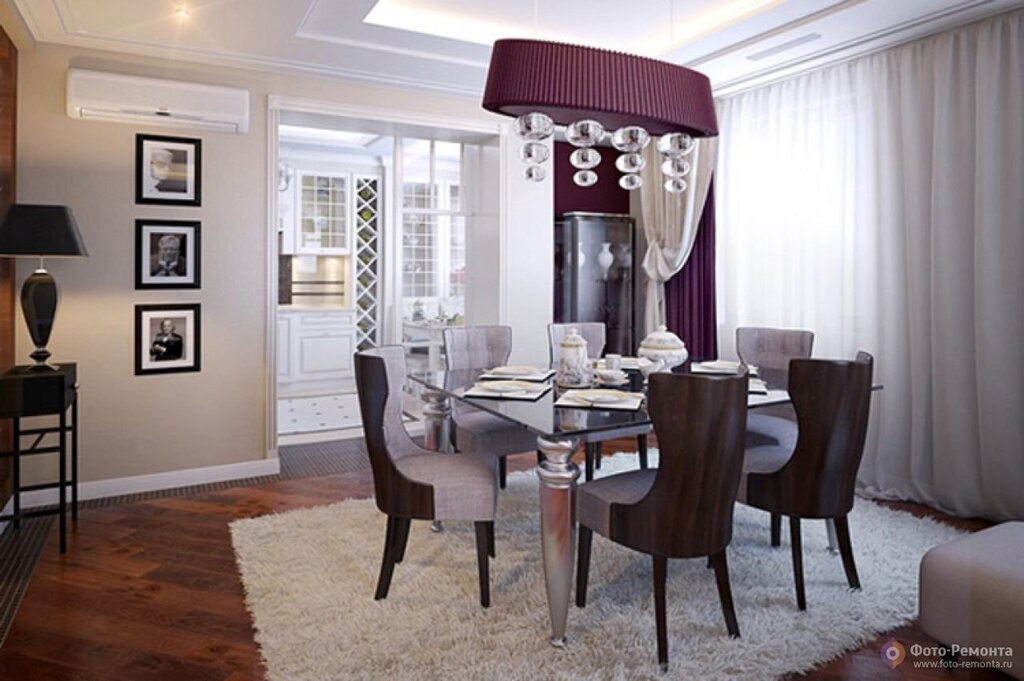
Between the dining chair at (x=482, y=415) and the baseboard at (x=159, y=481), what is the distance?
1456 millimetres

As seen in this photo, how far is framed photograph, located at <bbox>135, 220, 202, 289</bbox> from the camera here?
400 cm

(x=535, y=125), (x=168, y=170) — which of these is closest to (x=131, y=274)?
(x=168, y=170)

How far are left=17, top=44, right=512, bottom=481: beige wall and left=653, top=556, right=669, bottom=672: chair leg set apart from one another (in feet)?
10.0

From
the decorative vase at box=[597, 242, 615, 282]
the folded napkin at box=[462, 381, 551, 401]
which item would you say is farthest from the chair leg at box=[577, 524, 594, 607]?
the decorative vase at box=[597, 242, 615, 282]

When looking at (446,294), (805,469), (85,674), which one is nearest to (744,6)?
(805,469)

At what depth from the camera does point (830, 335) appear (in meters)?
4.35

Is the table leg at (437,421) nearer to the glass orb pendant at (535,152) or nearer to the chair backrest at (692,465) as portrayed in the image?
the glass orb pendant at (535,152)

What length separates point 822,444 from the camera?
2.52m

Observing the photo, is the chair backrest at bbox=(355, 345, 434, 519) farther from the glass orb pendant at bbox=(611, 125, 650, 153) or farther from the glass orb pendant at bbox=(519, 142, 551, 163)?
the glass orb pendant at bbox=(611, 125, 650, 153)

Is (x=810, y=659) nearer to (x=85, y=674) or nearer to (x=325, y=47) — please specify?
(x=85, y=674)

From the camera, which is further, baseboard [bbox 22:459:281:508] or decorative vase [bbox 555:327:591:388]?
baseboard [bbox 22:459:281:508]

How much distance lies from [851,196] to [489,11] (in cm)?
246

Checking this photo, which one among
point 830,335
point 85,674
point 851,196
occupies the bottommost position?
point 85,674

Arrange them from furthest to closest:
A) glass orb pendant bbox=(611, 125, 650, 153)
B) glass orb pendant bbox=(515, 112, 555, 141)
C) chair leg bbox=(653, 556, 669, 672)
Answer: glass orb pendant bbox=(611, 125, 650, 153) < glass orb pendant bbox=(515, 112, 555, 141) < chair leg bbox=(653, 556, 669, 672)
